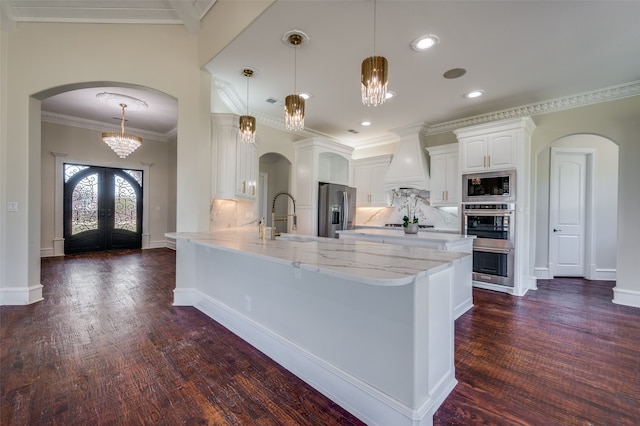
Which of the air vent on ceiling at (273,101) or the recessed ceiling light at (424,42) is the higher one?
the air vent on ceiling at (273,101)

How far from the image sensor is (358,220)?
6723 mm

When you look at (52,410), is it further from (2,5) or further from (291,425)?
(2,5)

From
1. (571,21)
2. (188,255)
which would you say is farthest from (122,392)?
(571,21)

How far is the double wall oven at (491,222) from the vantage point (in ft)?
13.0

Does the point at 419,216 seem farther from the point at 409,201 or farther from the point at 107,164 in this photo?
the point at 107,164

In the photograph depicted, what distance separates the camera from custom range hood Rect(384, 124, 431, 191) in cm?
521

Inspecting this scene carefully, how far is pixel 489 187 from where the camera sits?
13.7ft

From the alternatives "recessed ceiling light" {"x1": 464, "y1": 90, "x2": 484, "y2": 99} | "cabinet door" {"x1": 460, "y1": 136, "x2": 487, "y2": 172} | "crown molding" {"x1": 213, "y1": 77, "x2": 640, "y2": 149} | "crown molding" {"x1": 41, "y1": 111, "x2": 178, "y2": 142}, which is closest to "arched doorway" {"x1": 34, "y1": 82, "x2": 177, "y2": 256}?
"crown molding" {"x1": 41, "y1": 111, "x2": 178, "y2": 142}

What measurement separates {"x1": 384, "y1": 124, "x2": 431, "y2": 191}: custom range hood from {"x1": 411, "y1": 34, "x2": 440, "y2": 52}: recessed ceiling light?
8.46 ft

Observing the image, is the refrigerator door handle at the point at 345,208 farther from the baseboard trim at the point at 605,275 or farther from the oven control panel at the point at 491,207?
the baseboard trim at the point at 605,275

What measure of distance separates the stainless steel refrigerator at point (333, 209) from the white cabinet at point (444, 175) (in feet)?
5.67

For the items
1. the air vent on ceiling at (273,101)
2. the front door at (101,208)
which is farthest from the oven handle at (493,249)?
the front door at (101,208)

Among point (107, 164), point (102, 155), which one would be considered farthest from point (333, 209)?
point (102, 155)

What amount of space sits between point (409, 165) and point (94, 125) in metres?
7.24
